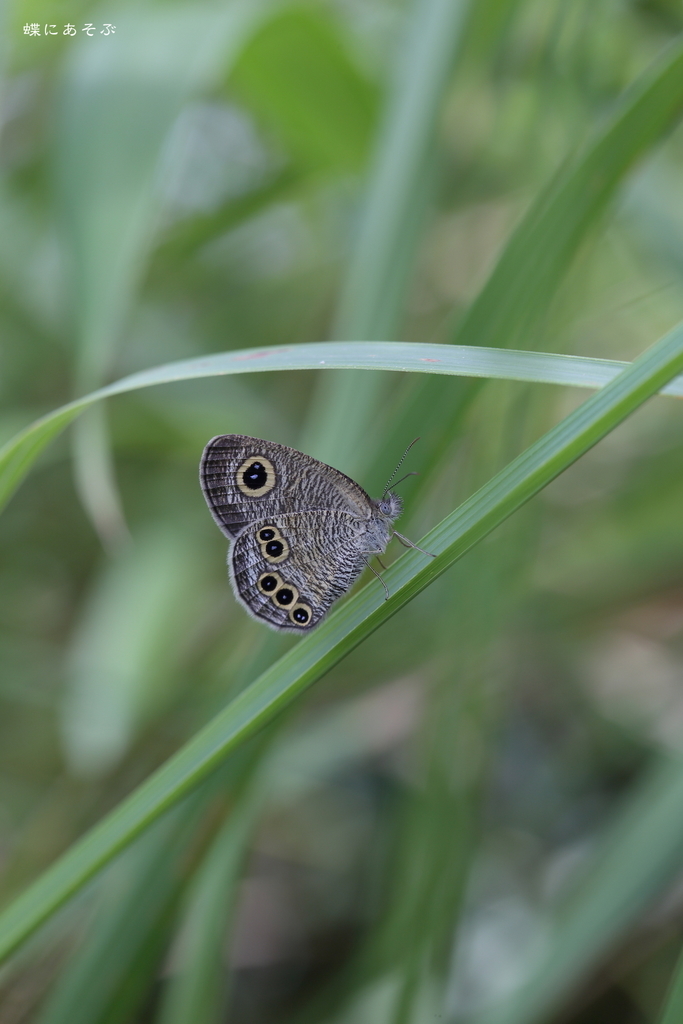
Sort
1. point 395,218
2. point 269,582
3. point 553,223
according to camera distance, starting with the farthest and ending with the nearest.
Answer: point 395,218
point 269,582
point 553,223

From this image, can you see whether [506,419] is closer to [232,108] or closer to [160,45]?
[160,45]

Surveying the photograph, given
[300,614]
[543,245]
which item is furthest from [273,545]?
[543,245]

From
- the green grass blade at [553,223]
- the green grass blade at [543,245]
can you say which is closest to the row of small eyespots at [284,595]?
the green grass blade at [543,245]

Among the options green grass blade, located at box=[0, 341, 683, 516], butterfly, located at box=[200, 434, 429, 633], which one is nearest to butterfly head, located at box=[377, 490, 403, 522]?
butterfly, located at box=[200, 434, 429, 633]

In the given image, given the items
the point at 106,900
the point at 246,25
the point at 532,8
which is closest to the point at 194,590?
the point at 106,900

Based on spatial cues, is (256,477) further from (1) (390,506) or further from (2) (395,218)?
(2) (395,218)

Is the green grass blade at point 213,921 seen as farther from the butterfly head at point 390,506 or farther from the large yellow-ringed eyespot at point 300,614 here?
the butterfly head at point 390,506

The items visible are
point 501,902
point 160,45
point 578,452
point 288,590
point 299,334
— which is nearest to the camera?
point 578,452
